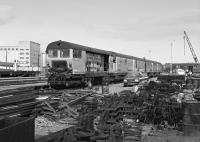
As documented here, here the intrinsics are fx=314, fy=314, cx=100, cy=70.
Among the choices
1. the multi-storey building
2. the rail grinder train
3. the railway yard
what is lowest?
the railway yard

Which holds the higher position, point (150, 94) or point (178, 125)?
point (150, 94)

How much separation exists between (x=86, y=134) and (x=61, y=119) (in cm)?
452

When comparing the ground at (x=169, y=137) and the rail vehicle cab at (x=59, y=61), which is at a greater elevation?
the rail vehicle cab at (x=59, y=61)

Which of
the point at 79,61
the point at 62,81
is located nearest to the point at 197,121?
the point at 62,81

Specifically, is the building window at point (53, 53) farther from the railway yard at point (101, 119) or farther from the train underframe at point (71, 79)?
the railway yard at point (101, 119)

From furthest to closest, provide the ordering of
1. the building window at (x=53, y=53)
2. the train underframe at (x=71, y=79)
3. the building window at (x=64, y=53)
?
1. the building window at (x=53, y=53)
2. the building window at (x=64, y=53)
3. the train underframe at (x=71, y=79)

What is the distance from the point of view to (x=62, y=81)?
2631 cm

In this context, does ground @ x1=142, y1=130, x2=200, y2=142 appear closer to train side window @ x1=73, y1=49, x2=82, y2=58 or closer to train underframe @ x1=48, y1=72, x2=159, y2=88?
train underframe @ x1=48, y1=72, x2=159, y2=88

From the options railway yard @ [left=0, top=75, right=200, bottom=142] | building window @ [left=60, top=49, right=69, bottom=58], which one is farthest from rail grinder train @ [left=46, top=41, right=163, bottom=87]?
railway yard @ [left=0, top=75, right=200, bottom=142]

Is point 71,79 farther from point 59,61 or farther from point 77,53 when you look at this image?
point 77,53

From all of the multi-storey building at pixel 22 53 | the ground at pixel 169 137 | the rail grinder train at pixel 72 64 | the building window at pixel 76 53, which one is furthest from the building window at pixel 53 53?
the multi-storey building at pixel 22 53

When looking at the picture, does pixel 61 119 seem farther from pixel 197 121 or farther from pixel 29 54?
pixel 29 54

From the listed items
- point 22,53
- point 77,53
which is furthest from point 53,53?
point 22,53

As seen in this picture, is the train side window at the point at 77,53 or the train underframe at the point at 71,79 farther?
the train side window at the point at 77,53
